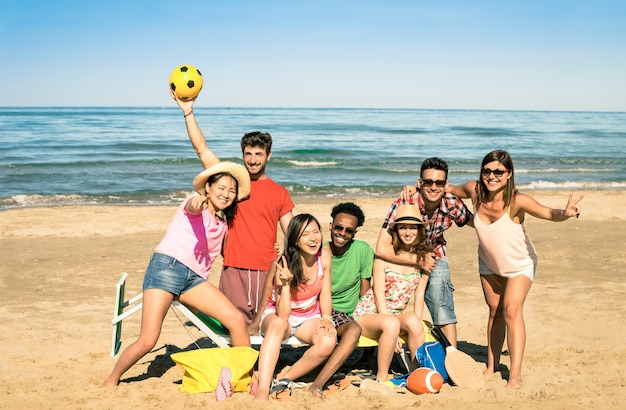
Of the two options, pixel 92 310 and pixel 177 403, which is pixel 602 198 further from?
pixel 177 403

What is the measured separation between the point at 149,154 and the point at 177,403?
24.9m

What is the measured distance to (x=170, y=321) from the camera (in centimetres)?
760

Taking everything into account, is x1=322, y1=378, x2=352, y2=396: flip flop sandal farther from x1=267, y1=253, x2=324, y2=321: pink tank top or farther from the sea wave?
the sea wave

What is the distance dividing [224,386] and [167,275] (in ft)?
3.05

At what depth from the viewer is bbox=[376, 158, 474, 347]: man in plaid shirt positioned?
577 cm

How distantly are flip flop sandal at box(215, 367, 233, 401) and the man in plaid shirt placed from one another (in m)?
1.60

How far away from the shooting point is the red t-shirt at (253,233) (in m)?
5.67

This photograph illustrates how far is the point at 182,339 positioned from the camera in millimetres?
6977

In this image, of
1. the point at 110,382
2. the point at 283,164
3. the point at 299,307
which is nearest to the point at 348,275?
the point at 299,307

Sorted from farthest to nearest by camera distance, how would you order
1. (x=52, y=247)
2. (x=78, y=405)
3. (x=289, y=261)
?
(x=52, y=247) → (x=289, y=261) → (x=78, y=405)

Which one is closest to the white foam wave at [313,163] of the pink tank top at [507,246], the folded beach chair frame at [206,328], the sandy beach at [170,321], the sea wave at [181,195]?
the sea wave at [181,195]

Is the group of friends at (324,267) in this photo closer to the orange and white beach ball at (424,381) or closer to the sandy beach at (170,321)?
the orange and white beach ball at (424,381)

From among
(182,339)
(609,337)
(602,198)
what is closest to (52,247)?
(182,339)

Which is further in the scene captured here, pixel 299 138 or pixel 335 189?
pixel 299 138
